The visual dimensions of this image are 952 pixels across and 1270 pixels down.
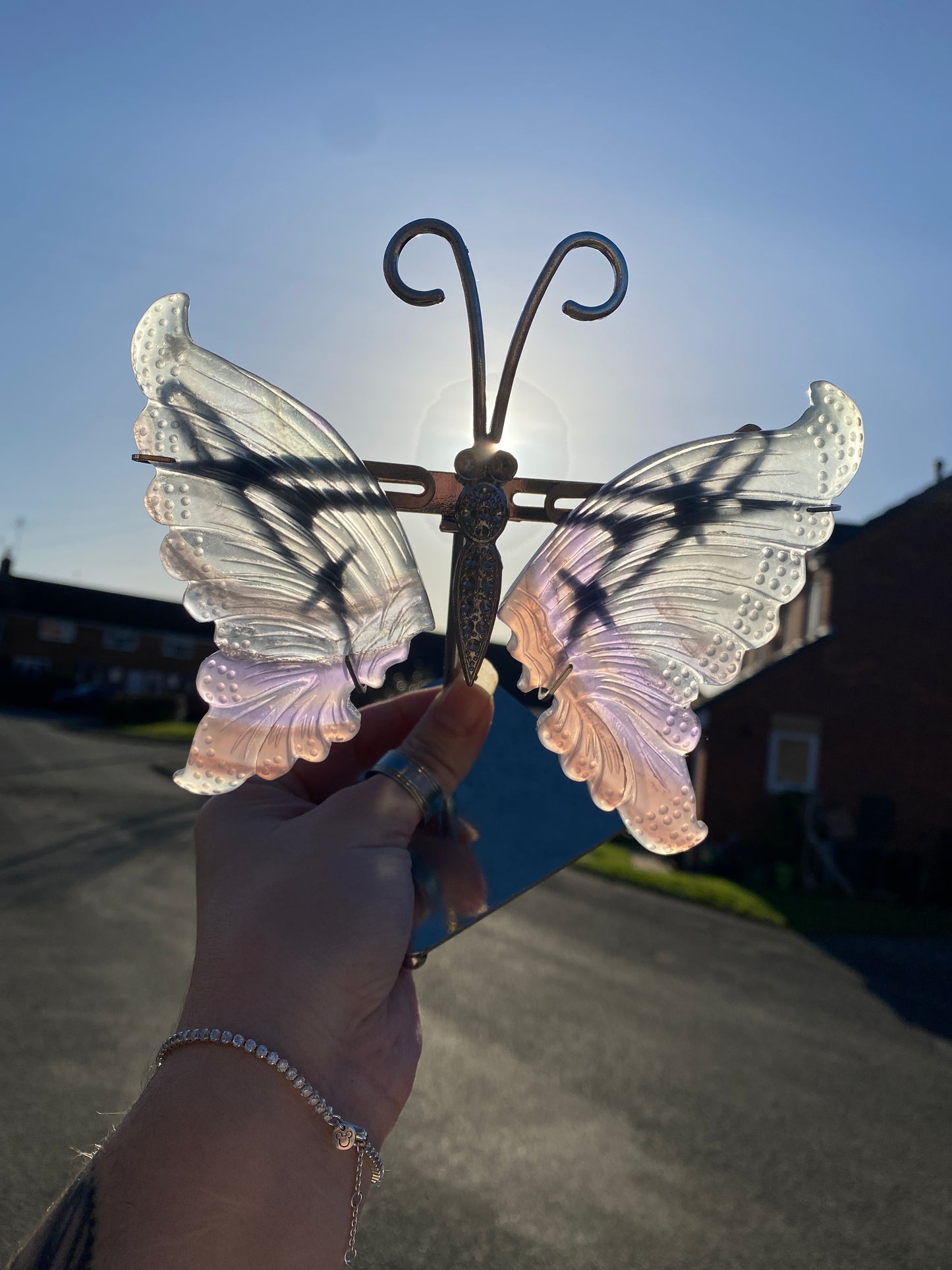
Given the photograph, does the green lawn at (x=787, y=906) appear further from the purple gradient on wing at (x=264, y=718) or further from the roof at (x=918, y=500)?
the purple gradient on wing at (x=264, y=718)

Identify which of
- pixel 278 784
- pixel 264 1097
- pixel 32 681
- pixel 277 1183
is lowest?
pixel 32 681

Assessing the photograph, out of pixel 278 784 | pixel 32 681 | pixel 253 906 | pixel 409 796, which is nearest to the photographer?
pixel 253 906

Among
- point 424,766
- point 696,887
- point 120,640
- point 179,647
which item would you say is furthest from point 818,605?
point 120,640

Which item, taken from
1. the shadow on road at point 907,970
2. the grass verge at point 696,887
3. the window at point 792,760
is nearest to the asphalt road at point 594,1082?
the shadow on road at point 907,970

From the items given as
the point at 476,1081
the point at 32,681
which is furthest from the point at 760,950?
the point at 32,681

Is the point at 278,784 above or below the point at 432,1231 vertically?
above

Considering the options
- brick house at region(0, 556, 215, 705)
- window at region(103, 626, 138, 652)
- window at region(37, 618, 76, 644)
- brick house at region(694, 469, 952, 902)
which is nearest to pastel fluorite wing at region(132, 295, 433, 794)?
brick house at region(694, 469, 952, 902)

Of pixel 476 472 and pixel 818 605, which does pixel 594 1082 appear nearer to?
pixel 476 472

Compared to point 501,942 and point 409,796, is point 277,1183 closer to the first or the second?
point 409,796
